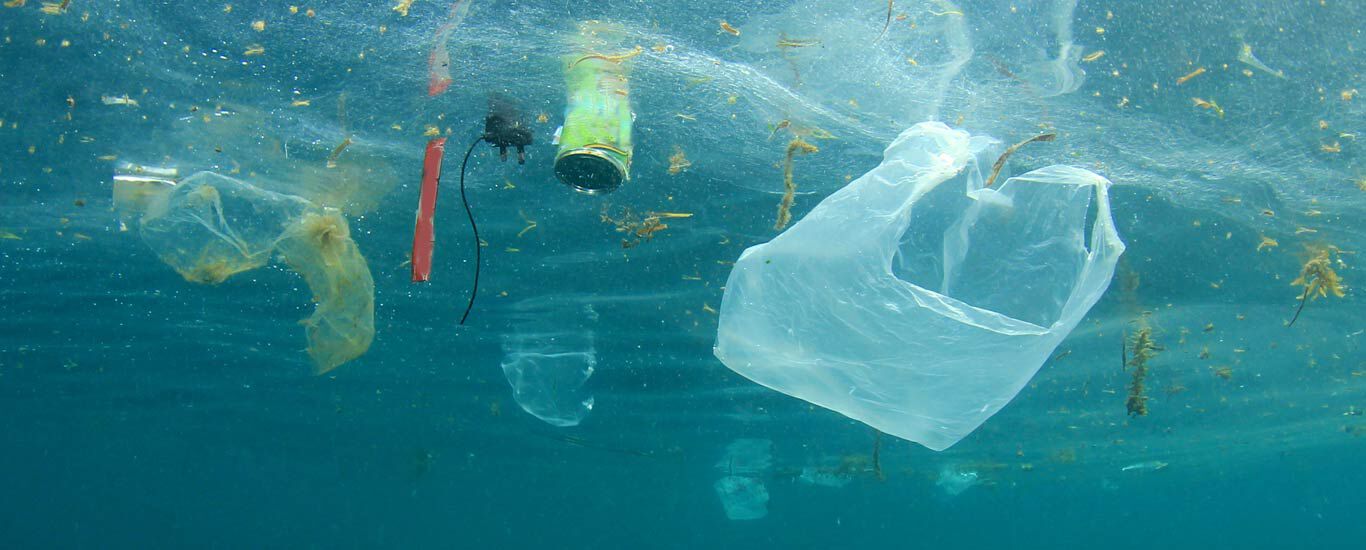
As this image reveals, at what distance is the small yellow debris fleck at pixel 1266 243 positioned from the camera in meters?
9.36

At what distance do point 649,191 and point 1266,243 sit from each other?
856 centimetres

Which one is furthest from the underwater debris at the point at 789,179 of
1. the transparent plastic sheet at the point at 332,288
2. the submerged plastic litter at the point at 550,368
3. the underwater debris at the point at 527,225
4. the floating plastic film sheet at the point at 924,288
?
the submerged plastic litter at the point at 550,368

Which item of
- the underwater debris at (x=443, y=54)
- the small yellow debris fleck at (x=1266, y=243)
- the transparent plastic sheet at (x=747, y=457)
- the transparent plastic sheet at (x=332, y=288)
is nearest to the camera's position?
the underwater debris at (x=443, y=54)

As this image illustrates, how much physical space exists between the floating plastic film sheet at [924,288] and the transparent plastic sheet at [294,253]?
368cm

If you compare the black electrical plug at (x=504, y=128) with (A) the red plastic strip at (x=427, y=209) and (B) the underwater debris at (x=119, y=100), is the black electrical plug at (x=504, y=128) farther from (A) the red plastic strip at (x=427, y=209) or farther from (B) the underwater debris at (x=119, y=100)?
(B) the underwater debris at (x=119, y=100)

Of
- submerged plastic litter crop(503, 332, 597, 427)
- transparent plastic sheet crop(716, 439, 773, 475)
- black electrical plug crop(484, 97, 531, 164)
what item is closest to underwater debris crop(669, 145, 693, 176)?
black electrical plug crop(484, 97, 531, 164)

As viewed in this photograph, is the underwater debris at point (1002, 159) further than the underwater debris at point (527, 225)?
No

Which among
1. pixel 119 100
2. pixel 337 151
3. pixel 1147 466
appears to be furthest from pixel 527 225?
pixel 1147 466

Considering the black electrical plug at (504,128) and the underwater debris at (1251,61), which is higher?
the underwater debris at (1251,61)

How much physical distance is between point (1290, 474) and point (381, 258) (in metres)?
51.1

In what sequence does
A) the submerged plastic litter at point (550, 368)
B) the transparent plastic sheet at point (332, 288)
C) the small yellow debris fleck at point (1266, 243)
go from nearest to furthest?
the transparent plastic sheet at point (332, 288)
the small yellow debris fleck at point (1266, 243)
the submerged plastic litter at point (550, 368)

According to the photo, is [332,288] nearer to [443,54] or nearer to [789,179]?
[443,54]

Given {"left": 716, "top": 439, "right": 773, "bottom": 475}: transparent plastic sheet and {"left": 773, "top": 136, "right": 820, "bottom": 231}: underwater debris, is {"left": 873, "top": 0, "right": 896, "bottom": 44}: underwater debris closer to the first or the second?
{"left": 773, "top": 136, "right": 820, "bottom": 231}: underwater debris

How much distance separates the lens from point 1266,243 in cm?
952
